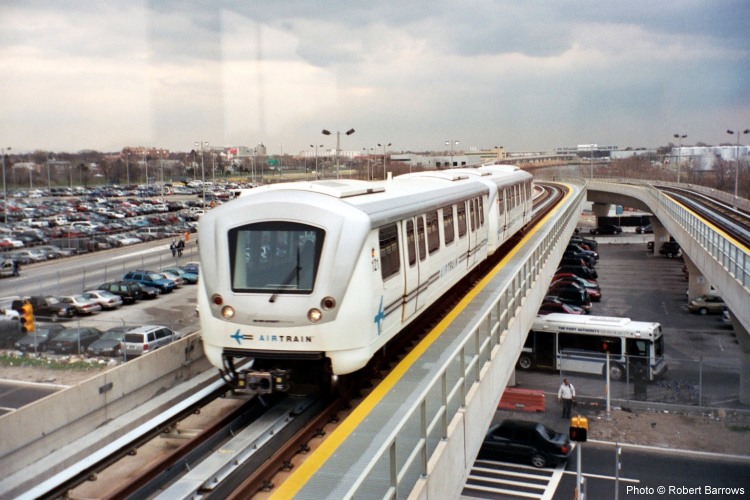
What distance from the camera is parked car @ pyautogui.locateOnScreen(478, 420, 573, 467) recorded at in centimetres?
1647

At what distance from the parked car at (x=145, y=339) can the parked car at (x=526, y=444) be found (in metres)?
8.06

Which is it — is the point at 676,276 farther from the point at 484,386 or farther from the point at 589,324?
the point at 484,386

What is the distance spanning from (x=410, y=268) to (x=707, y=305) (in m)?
27.2

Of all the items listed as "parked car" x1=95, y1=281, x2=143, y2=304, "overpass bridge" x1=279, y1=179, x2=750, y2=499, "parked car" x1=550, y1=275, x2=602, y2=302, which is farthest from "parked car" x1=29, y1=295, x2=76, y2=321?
"parked car" x1=550, y1=275, x2=602, y2=302

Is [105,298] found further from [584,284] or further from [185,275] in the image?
[584,284]

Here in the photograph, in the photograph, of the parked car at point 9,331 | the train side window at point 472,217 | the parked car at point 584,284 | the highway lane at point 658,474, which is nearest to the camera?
the train side window at point 472,217

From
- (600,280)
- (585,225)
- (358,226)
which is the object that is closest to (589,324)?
(358,226)

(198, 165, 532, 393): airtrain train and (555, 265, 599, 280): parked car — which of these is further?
(555, 265, 599, 280): parked car

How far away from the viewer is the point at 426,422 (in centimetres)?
604

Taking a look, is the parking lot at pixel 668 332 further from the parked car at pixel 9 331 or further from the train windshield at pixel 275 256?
the train windshield at pixel 275 256

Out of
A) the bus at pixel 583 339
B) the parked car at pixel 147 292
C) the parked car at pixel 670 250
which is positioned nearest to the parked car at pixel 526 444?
the bus at pixel 583 339

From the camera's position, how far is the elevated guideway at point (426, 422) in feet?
17.3

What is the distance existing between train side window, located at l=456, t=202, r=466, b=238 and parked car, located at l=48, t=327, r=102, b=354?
10.3 meters

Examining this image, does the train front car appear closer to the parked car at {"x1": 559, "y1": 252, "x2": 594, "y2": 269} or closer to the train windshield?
the train windshield
